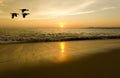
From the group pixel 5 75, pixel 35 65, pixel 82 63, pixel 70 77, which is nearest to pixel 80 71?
pixel 70 77

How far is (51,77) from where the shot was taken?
8.28 metres

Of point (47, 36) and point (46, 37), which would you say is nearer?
point (46, 37)

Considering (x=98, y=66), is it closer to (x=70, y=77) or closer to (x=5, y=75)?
(x=70, y=77)

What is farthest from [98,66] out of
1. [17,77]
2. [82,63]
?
[17,77]

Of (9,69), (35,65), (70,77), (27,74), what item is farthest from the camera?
(35,65)

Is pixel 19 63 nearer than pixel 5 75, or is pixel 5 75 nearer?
pixel 5 75

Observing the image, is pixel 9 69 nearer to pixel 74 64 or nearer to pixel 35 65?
pixel 35 65

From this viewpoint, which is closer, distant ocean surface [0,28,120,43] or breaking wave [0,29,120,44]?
breaking wave [0,29,120,44]

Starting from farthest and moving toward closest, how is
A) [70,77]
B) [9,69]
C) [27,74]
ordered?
[9,69] → [27,74] → [70,77]

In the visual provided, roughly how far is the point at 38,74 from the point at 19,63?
2.57 meters

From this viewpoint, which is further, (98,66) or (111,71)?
(98,66)

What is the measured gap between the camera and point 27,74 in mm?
8766

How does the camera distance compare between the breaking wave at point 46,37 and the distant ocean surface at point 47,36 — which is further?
the distant ocean surface at point 47,36

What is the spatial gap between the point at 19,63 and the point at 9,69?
142cm
